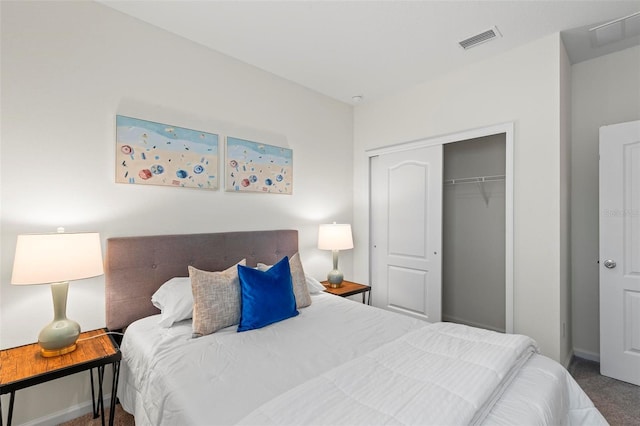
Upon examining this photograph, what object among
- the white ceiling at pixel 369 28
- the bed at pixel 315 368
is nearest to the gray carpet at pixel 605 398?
the bed at pixel 315 368

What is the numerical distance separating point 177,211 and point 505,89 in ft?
9.47

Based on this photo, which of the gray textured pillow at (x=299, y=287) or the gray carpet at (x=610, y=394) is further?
the gray textured pillow at (x=299, y=287)

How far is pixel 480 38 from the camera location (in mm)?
2441

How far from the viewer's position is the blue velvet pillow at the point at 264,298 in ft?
6.29

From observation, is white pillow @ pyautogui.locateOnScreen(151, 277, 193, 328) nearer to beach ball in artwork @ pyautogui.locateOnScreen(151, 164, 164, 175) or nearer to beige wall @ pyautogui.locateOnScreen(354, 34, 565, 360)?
beach ball in artwork @ pyautogui.locateOnScreen(151, 164, 164, 175)

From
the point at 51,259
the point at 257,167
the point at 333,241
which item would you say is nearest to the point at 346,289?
the point at 333,241

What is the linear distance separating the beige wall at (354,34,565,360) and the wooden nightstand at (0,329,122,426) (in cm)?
293

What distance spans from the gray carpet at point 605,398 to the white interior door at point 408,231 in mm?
1179

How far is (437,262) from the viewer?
10.5 ft

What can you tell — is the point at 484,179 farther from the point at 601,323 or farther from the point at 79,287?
the point at 79,287

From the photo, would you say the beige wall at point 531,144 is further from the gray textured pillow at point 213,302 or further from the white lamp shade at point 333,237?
the gray textured pillow at point 213,302

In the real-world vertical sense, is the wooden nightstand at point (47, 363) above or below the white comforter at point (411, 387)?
below

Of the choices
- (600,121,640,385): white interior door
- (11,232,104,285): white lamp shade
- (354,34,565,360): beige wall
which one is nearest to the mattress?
(11,232,104,285): white lamp shade

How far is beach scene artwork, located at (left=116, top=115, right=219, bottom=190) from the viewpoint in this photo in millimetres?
2156
